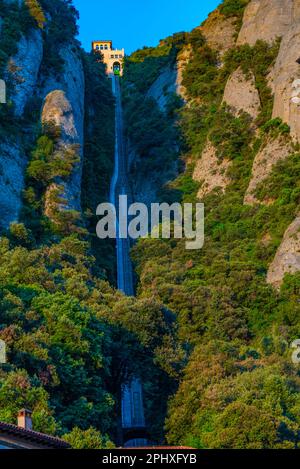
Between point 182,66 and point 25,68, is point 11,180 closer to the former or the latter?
point 25,68

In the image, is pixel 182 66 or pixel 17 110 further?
pixel 182 66

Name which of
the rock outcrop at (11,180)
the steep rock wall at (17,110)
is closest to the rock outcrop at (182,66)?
the steep rock wall at (17,110)

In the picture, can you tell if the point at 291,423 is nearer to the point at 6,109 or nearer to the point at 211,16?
the point at 6,109

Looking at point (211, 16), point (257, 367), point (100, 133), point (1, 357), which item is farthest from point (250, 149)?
point (1, 357)

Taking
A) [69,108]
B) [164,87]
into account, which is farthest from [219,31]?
[69,108]

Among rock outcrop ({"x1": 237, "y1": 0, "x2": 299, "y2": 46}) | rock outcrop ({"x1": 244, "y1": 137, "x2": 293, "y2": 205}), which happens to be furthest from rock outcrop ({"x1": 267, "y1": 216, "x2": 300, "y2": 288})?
rock outcrop ({"x1": 237, "y1": 0, "x2": 299, "y2": 46})

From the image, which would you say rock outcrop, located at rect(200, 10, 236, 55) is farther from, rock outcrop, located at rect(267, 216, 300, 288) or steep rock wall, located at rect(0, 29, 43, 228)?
rock outcrop, located at rect(267, 216, 300, 288)
